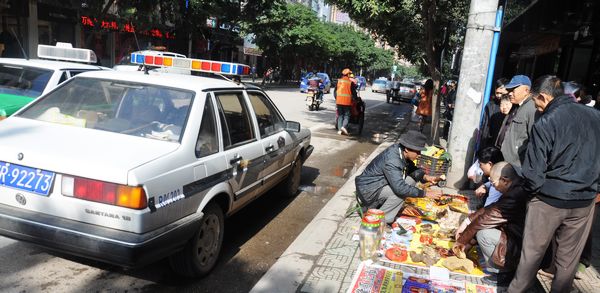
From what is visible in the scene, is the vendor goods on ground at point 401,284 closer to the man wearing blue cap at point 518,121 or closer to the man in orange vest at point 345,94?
the man wearing blue cap at point 518,121

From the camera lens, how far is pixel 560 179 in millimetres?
3018

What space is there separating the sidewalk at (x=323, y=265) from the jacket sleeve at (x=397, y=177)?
0.66 metres

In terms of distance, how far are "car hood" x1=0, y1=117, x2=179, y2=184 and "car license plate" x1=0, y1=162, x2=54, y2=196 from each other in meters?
0.04

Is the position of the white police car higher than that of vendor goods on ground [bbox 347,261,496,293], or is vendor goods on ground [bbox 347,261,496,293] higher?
the white police car

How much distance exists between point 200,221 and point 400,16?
30.9 ft

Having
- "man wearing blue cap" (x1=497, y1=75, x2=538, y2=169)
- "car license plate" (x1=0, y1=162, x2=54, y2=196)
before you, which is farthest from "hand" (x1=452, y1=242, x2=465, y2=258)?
"car license plate" (x1=0, y1=162, x2=54, y2=196)

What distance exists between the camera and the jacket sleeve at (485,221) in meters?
3.75

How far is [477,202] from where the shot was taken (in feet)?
20.1

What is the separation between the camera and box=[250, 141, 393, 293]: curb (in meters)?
3.63

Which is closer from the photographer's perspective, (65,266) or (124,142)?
(124,142)

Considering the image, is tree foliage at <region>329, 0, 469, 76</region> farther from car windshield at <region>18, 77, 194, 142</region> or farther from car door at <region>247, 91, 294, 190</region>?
car windshield at <region>18, 77, 194, 142</region>

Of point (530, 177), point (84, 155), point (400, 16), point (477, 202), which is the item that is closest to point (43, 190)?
point (84, 155)

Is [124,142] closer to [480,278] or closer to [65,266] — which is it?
[65,266]

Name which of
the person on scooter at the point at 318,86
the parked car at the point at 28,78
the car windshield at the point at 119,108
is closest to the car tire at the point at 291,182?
the car windshield at the point at 119,108
